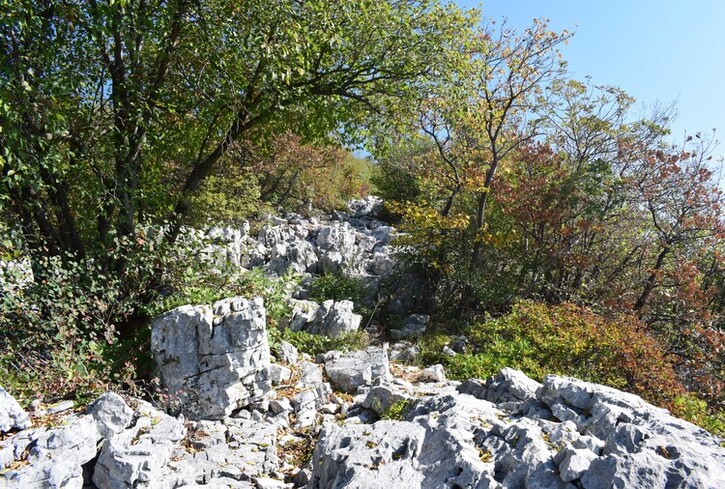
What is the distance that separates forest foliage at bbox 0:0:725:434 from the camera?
6270 millimetres

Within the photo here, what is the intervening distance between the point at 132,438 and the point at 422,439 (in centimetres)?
290

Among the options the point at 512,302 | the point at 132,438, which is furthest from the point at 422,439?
the point at 512,302

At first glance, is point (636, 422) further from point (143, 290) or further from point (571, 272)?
point (571, 272)

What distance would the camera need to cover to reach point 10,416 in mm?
4238

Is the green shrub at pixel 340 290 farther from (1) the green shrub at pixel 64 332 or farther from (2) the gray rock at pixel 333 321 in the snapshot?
(1) the green shrub at pixel 64 332

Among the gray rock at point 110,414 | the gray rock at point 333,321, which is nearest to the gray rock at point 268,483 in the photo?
the gray rock at point 110,414

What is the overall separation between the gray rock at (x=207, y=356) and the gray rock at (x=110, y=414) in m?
1.27

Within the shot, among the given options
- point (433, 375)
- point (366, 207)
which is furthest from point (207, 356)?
point (366, 207)

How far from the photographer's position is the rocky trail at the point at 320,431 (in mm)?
3829

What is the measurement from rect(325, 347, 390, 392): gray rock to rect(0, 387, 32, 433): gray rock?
4413 mm

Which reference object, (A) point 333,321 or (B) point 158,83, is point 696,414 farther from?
(B) point 158,83

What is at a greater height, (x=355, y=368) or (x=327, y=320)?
(x=327, y=320)

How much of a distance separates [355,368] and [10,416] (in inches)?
191

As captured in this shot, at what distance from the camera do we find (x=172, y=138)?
8969 millimetres
